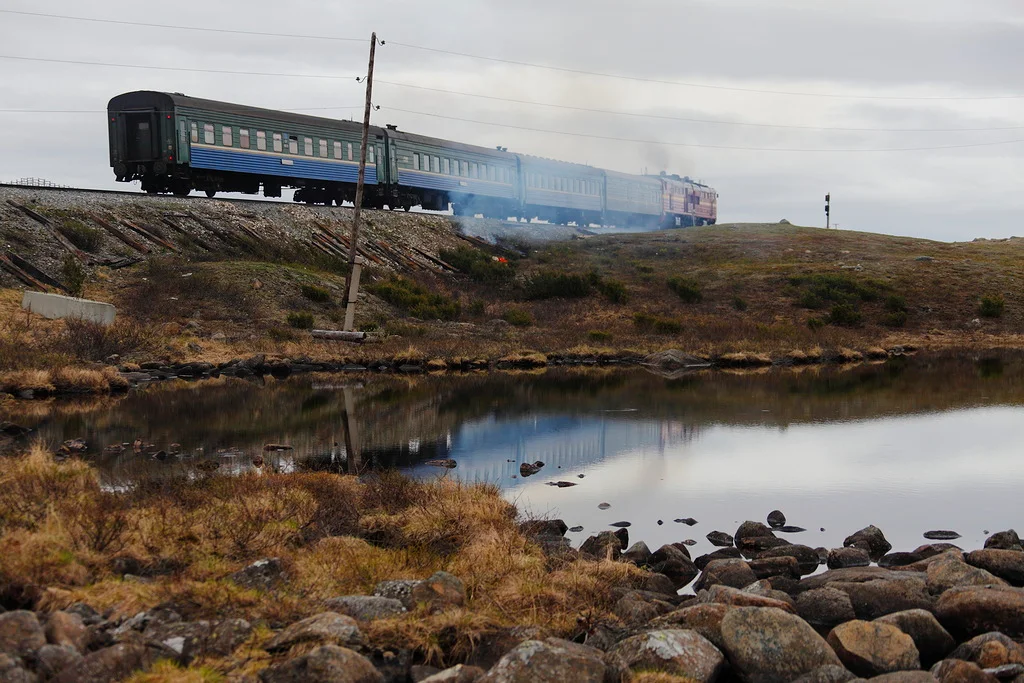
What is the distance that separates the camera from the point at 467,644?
7.73 meters

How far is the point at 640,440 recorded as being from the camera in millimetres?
20109

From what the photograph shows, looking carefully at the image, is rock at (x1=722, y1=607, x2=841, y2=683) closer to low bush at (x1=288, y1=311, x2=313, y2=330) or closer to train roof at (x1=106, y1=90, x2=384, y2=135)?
low bush at (x1=288, y1=311, x2=313, y2=330)

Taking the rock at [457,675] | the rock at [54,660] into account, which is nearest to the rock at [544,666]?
the rock at [457,675]

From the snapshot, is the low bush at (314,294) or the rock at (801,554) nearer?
the rock at (801,554)

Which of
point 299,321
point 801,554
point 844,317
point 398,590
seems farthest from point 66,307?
point 844,317

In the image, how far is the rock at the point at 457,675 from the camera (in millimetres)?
6789

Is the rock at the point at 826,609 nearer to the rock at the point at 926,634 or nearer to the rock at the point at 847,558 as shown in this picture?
the rock at the point at 926,634

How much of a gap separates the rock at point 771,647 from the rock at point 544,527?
4.07 metres

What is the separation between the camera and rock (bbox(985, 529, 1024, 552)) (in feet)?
38.5

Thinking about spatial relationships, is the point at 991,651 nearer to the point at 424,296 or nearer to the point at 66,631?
the point at 66,631

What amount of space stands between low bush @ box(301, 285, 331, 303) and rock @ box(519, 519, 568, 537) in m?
25.7

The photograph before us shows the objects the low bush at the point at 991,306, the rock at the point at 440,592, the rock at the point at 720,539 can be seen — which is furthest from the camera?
the low bush at the point at 991,306

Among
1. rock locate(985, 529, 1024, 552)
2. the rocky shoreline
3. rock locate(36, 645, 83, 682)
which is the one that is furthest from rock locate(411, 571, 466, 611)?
rock locate(985, 529, 1024, 552)

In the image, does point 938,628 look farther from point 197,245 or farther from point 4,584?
point 197,245
